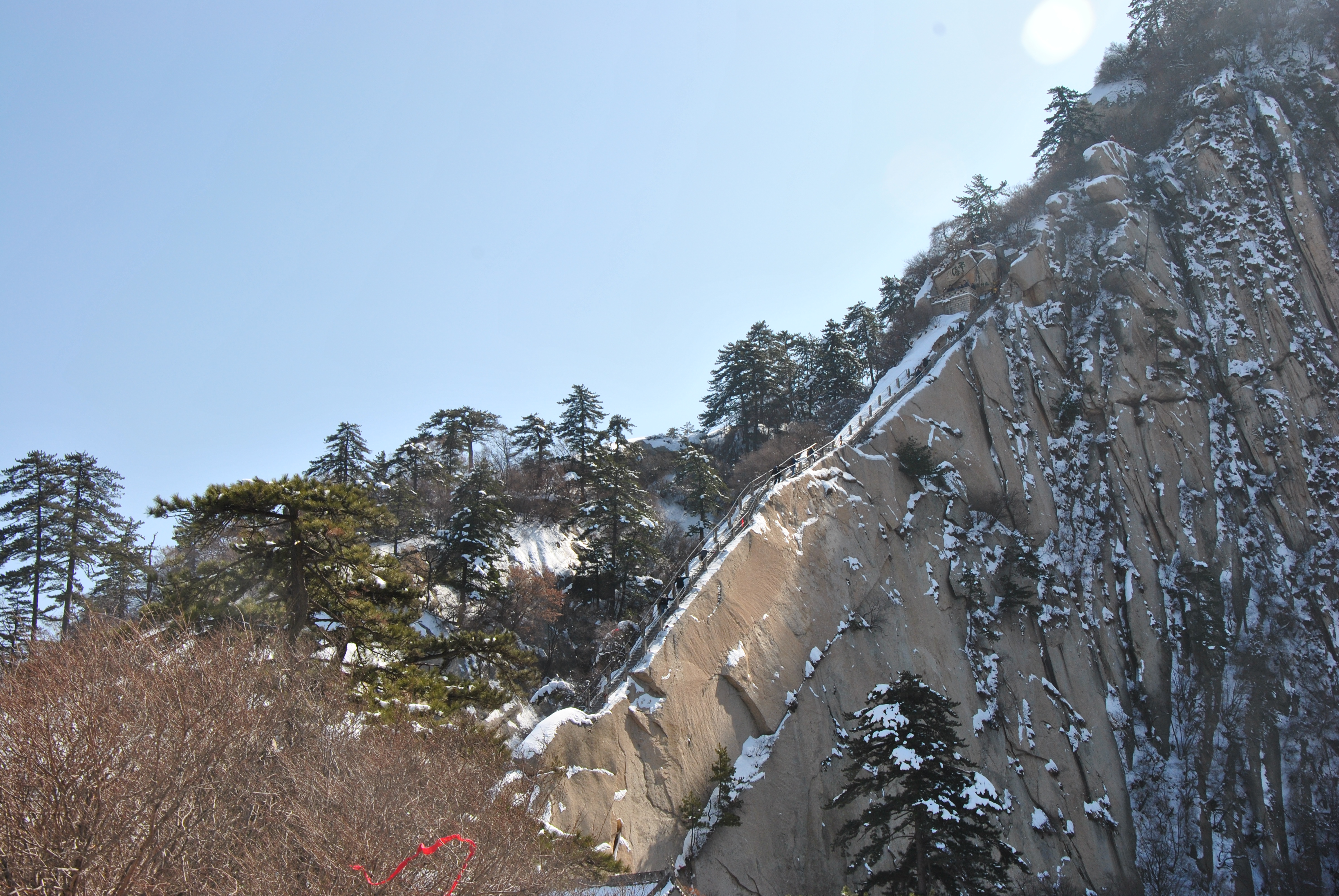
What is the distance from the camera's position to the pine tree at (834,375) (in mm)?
51062

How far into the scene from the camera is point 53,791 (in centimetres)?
847

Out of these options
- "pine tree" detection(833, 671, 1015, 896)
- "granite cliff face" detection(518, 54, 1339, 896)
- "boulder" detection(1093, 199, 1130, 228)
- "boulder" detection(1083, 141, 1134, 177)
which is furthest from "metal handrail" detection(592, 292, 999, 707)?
"boulder" detection(1083, 141, 1134, 177)

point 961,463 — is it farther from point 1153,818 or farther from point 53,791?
point 53,791

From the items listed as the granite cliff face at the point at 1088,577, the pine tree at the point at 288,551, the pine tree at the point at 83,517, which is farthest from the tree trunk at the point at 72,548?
the granite cliff face at the point at 1088,577

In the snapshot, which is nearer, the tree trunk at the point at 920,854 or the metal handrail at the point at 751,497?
the tree trunk at the point at 920,854

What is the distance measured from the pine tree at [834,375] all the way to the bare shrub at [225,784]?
40.3 meters

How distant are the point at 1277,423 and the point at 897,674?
2388cm

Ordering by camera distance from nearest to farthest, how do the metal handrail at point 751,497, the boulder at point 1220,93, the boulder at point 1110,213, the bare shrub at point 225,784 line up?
1. the bare shrub at point 225,784
2. the metal handrail at point 751,497
3. the boulder at point 1110,213
4. the boulder at point 1220,93

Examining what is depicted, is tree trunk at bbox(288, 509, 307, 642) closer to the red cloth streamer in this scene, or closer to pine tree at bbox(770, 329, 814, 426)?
the red cloth streamer

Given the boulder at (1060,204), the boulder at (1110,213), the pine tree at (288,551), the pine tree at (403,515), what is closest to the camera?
the pine tree at (288,551)

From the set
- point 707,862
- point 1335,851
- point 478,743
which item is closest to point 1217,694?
point 1335,851

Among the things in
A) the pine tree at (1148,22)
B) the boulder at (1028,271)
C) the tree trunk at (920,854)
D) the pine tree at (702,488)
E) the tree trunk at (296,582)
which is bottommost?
the tree trunk at (920,854)

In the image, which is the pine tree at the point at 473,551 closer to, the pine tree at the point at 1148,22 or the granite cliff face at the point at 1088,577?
the granite cliff face at the point at 1088,577

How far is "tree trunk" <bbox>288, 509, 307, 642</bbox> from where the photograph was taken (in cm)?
1519
